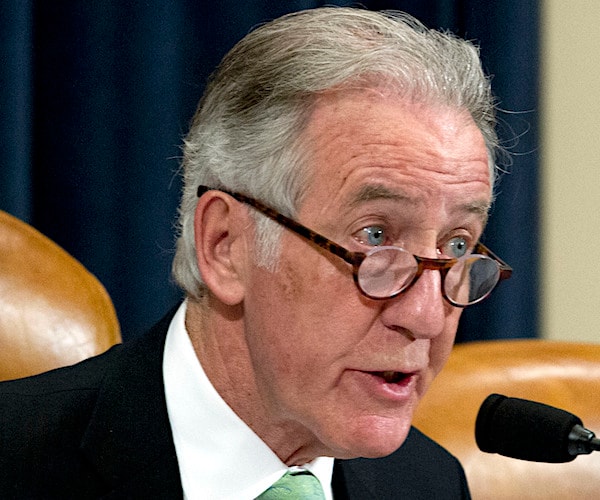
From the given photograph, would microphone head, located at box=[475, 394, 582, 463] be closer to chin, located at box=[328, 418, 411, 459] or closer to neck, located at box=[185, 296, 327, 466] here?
chin, located at box=[328, 418, 411, 459]

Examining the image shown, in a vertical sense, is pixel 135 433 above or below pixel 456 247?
below

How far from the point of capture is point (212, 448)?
4.94 ft

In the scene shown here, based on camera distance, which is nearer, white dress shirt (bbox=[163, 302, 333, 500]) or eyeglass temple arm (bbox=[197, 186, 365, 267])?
eyeglass temple arm (bbox=[197, 186, 365, 267])

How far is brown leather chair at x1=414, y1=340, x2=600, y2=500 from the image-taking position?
6.01ft

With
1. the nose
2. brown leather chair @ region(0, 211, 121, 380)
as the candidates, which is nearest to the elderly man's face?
the nose

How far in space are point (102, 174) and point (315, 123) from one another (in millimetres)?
1080

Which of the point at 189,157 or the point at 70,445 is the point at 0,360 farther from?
the point at 189,157

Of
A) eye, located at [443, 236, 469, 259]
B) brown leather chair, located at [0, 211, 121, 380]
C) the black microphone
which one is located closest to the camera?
the black microphone

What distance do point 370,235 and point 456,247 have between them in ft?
0.43

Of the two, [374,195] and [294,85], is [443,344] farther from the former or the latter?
[294,85]

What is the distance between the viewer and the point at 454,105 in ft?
4.78

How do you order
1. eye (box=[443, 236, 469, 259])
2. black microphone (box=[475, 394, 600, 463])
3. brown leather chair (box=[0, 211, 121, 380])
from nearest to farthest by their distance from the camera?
black microphone (box=[475, 394, 600, 463]) → eye (box=[443, 236, 469, 259]) → brown leather chair (box=[0, 211, 121, 380])

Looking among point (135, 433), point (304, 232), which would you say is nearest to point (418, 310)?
point (304, 232)

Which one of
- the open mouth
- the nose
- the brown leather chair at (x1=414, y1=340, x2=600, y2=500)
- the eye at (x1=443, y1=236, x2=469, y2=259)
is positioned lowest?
the brown leather chair at (x1=414, y1=340, x2=600, y2=500)
